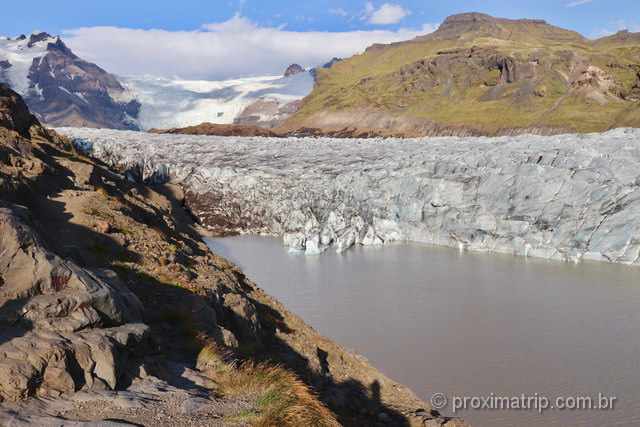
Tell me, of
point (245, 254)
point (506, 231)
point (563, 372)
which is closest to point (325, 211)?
point (245, 254)

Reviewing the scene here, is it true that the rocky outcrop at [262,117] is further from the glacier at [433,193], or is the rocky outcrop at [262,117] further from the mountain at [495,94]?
the glacier at [433,193]

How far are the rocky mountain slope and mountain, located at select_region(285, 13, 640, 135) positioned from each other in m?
85.2

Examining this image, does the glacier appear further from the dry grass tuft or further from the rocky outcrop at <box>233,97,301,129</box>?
the rocky outcrop at <box>233,97,301,129</box>

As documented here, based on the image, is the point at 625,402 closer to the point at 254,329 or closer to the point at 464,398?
the point at 464,398

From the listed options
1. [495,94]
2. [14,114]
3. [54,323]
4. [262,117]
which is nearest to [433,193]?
[14,114]

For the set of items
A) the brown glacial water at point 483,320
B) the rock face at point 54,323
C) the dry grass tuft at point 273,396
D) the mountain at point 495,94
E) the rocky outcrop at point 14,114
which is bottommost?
the brown glacial water at point 483,320

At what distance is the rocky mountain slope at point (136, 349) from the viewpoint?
15.4ft

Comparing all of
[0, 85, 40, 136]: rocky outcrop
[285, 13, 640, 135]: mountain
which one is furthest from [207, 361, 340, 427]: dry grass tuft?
[285, 13, 640, 135]: mountain

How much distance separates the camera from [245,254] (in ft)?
105

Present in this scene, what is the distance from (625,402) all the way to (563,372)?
5.83ft

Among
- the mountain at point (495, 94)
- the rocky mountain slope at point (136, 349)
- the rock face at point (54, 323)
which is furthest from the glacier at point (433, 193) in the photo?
the mountain at point (495, 94)

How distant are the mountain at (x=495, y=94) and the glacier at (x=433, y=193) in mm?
54225

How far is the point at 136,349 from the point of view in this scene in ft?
19.5

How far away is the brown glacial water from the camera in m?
12.7
